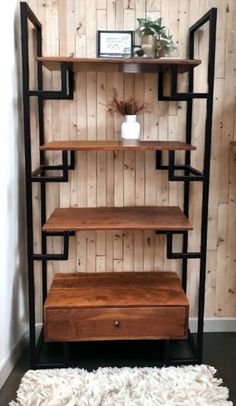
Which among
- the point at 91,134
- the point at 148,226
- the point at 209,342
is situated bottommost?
the point at 209,342

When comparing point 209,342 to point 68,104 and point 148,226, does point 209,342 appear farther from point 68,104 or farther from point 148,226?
point 68,104

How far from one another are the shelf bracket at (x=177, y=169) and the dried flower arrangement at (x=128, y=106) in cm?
27

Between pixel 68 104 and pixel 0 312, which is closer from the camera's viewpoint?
pixel 0 312

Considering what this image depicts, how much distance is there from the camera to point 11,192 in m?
2.29

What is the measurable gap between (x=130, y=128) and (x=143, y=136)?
191 millimetres

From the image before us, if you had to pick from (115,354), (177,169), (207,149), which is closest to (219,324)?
(115,354)

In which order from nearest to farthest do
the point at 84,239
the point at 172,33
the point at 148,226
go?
the point at 148,226, the point at 172,33, the point at 84,239

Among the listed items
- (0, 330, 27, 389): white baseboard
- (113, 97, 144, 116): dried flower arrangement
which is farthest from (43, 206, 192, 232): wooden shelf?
(0, 330, 27, 389): white baseboard

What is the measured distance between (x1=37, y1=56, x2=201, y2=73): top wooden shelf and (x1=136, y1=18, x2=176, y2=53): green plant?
0.35 feet

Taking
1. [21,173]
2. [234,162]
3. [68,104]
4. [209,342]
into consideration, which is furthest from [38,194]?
[209,342]

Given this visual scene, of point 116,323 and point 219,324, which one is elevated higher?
point 116,323

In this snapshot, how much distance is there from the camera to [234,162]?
2.57 metres

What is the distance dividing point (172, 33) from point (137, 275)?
1354 mm

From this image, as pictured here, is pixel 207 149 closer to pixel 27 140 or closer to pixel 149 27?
pixel 149 27
